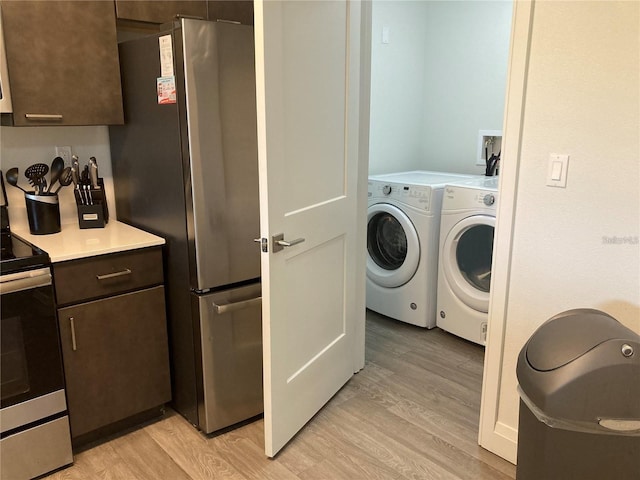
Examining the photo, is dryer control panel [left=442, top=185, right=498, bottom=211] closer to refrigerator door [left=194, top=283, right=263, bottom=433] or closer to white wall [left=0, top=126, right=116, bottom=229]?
refrigerator door [left=194, top=283, right=263, bottom=433]

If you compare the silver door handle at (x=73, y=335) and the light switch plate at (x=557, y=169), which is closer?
the light switch plate at (x=557, y=169)

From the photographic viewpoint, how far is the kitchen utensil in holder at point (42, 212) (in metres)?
2.11

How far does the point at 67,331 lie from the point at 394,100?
103 inches

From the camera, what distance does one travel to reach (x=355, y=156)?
238 cm

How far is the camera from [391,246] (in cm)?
340

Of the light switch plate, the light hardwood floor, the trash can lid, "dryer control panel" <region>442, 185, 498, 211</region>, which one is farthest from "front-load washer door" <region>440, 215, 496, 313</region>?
the trash can lid

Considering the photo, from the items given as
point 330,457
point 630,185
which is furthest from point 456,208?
point 330,457

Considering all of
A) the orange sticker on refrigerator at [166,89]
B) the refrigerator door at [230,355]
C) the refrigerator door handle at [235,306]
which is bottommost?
the refrigerator door at [230,355]

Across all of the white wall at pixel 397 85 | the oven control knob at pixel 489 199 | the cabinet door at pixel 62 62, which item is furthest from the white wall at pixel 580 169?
the white wall at pixel 397 85

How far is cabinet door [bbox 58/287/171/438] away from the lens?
6.42 ft

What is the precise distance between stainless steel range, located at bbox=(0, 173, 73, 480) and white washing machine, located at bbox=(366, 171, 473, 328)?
1987 mm

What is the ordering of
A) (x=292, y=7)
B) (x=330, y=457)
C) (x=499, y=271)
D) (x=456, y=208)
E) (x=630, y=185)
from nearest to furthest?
(x=630, y=185) → (x=292, y=7) → (x=499, y=271) → (x=330, y=457) → (x=456, y=208)

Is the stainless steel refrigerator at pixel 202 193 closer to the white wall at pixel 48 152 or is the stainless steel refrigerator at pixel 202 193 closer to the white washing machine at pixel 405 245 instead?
the white wall at pixel 48 152

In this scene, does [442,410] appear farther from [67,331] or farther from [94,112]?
[94,112]
